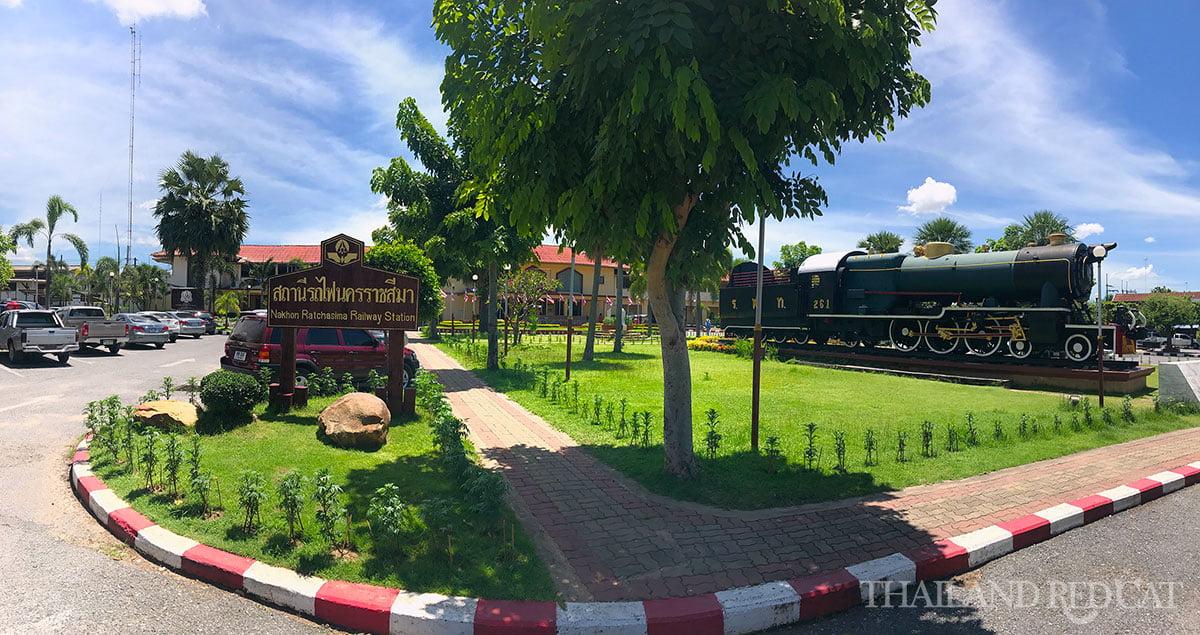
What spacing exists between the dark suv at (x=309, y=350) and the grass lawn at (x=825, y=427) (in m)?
2.97

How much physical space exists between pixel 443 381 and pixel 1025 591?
12543 mm

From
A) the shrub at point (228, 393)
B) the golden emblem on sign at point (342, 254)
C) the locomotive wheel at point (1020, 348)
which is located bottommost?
the shrub at point (228, 393)

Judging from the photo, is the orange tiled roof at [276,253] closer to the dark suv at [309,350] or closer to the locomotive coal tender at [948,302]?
the locomotive coal tender at [948,302]

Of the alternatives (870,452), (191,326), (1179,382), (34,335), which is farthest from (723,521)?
(191,326)

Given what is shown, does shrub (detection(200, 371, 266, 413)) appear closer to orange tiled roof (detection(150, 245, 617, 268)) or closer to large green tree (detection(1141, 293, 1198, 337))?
orange tiled roof (detection(150, 245, 617, 268))

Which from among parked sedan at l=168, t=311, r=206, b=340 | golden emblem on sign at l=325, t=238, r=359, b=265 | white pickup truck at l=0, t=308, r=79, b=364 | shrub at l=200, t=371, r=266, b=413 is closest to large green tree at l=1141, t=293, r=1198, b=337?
golden emblem on sign at l=325, t=238, r=359, b=265

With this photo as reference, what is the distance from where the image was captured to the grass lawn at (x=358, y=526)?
4.09 metres

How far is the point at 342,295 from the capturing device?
8.77 m

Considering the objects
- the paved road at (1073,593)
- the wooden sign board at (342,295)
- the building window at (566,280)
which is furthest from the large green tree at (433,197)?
the building window at (566,280)

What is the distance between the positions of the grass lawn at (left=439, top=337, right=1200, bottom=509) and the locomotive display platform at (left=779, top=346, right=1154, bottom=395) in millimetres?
1031

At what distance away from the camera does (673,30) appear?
4.46 m

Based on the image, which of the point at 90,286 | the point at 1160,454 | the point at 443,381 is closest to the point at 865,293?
the point at 1160,454

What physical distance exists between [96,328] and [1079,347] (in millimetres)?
28266

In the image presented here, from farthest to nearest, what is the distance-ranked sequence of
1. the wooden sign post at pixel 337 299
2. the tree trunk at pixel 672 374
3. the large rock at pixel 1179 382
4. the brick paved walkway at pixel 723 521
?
the large rock at pixel 1179 382 < the wooden sign post at pixel 337 299 < the tree trunk at pixel 672 374 < the brick paved walkway at pixel 723 521
